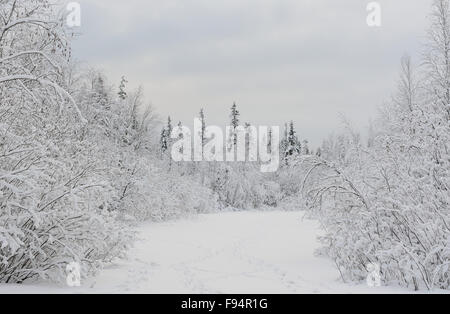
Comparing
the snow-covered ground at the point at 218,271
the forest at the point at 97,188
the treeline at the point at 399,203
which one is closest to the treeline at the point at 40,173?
the forest at the point at 97,188

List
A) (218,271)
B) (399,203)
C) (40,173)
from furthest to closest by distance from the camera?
(218,271) < (399,203) < (40,173)

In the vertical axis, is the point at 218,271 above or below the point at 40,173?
below

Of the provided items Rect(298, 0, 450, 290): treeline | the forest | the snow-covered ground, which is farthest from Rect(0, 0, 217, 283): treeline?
Rect(298, 0, 450, 290): treeline

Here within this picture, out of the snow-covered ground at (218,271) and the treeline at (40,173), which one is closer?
the treeline at (40,173)

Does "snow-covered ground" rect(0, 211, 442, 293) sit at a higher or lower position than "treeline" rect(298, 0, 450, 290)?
lower

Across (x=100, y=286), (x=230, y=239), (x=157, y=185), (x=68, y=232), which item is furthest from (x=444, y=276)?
(x=157, y=185)

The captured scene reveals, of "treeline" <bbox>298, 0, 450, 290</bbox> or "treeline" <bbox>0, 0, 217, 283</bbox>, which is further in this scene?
"treeline" <bbox>298, 0, 450, 290</bbox>

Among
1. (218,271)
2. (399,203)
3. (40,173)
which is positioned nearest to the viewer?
(40,173)

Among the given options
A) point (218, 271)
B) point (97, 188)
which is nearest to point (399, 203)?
point (218, 271)

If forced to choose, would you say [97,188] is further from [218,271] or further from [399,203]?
[399,203]

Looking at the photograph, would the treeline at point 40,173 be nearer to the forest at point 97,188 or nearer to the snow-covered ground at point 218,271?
the forest at point 97,188

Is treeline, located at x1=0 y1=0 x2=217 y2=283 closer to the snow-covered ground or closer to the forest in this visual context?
the forest

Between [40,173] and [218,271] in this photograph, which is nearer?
[40,173]
